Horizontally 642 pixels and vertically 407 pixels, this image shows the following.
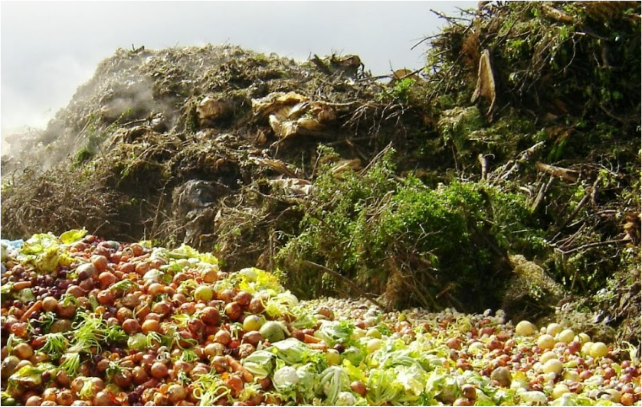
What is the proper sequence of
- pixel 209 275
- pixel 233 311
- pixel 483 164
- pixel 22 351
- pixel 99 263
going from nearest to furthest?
1. pixel 22 351
2. pixel 233 311
3. pixel 99 263
4. pixel 209 275
5. pixel 483 164

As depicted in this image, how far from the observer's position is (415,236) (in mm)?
5328

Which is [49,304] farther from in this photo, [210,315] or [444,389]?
[444,389]

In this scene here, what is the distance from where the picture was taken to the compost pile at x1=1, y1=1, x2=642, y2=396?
5352 millimetres

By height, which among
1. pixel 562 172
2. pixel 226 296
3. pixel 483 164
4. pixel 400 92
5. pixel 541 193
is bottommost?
pixel 226 296

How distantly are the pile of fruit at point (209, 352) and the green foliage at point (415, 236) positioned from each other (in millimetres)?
1060

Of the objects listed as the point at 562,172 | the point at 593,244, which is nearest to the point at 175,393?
the point at 593,244

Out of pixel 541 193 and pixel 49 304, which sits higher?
pixel 541 193

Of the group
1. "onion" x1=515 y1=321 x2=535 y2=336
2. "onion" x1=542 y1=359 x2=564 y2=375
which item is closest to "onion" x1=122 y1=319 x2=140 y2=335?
"onion" x1=542 y1=359 x2=564 y2=375

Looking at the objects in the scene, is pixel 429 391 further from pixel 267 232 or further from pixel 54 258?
pixel 267 232

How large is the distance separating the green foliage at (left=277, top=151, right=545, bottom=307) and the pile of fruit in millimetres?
1060

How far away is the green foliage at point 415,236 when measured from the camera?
531cm

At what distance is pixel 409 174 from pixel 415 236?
1.13m

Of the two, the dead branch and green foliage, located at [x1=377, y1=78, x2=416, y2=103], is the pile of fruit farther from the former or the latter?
green foliage, located at [x1=377, y1=78, x2=416, y2=103]

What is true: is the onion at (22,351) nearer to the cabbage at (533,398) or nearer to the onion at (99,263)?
the onion at (99,263)
